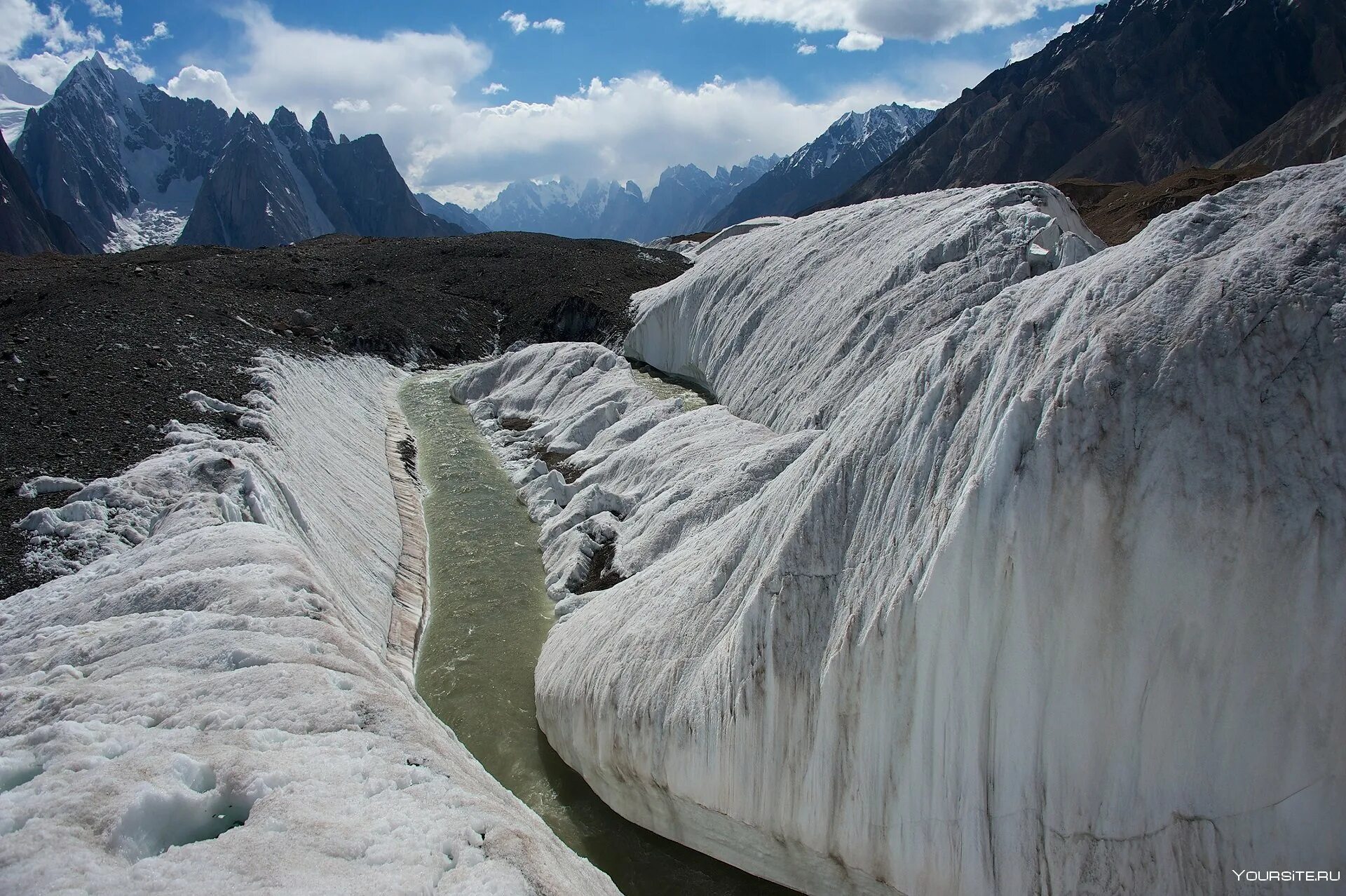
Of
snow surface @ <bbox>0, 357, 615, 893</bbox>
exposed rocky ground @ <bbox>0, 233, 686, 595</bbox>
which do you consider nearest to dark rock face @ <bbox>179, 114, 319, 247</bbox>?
exposed rocky ground @ <bbox>0, 233, 686, 595</bbox>

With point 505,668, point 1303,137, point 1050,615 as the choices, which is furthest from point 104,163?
point 1303,137

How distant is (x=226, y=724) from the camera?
831 cm

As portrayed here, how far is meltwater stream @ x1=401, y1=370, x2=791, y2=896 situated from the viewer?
10445mm

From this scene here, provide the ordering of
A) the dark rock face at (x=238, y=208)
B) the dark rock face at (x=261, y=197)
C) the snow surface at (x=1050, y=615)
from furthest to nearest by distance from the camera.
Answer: the dark rock face at (x=261, y=197)
the dark rock face at (x=238, y=208)
the snow surface at (x=1050, y=615)

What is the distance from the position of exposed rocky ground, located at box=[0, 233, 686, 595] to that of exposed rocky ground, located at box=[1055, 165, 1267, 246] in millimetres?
35719

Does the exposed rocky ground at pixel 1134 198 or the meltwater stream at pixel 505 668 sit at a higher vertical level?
the exposed rocky ground at pixel 1134 198

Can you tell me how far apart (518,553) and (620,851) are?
387 inches

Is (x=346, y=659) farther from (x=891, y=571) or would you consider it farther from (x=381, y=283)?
(x=381, y=283)

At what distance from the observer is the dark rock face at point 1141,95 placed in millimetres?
125625

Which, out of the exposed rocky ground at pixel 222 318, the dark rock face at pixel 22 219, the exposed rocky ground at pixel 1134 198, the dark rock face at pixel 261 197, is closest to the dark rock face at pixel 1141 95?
the exposed rocky ground at pixel 1134 198

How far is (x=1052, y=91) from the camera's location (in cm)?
14325

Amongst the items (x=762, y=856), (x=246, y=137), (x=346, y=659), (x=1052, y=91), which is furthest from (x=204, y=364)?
(x=246, y=137)

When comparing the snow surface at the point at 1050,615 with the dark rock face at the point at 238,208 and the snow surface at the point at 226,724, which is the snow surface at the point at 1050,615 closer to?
the snow surface at the point at 226,724

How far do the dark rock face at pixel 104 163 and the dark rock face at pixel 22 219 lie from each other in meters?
27.2
